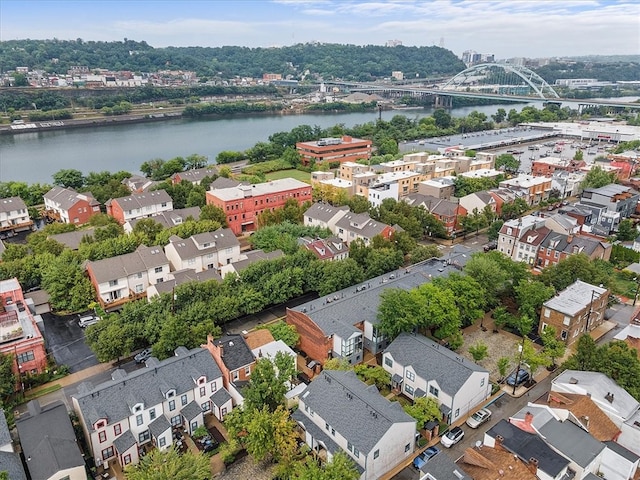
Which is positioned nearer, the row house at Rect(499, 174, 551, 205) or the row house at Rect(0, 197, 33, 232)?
the row house at Rect(0, 197, 33, 232)

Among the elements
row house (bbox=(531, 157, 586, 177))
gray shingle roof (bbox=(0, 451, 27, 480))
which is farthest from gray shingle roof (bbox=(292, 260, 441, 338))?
row house (bbox=(531, 157, 586, 177))

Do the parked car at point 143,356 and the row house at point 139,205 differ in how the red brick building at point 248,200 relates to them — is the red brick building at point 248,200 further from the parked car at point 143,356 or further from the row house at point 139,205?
the parked car at point 143,356

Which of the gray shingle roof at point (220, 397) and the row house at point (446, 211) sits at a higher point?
the row house at point (446, 211)

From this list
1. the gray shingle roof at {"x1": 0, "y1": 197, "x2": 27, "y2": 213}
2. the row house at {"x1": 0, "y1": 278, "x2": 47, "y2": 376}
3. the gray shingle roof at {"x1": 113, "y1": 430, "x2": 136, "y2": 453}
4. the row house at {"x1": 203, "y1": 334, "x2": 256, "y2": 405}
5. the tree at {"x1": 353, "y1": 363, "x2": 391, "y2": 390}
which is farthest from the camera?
the gray shingle roof at {"x1": 0, "y1": 197, "x2": 27, "y2": 213}

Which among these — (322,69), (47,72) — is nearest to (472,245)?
(47,72)

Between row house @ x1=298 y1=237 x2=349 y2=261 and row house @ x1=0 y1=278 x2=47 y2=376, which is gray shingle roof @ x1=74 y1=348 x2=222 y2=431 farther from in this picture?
row house @ x1=298 y1=237 x2=349 y2=261

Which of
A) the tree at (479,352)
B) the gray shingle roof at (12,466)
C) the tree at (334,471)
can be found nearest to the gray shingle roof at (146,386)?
the gray shingle roof at (12,466)

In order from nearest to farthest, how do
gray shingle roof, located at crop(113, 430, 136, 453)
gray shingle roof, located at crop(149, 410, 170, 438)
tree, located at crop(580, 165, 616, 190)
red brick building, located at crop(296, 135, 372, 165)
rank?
1. gray shingle roof, located at crop(113, 430, 136, 453)
2. gray shingle roof, located at crop(149, 410, 170, 438)
3. tree, located at crop(580, 165, 616, 190)
4. red brick building, located at crop(296, 135, 372, 165)
